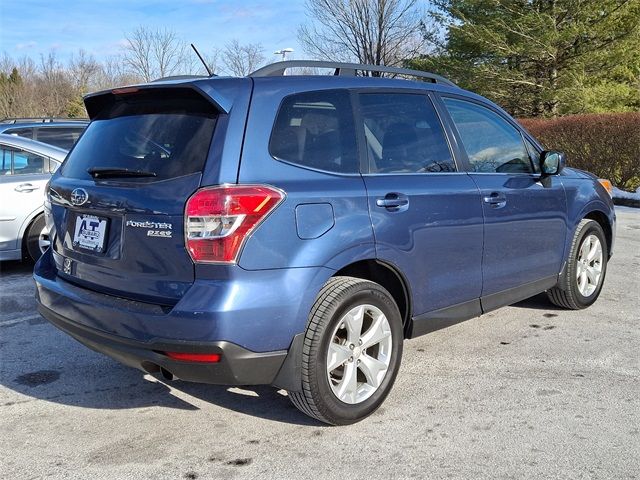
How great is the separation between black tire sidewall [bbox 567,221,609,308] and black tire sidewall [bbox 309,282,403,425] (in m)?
2.26

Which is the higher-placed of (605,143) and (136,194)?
(605,143)

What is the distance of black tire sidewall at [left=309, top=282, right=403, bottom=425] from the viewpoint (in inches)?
121

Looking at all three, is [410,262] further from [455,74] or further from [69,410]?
[455,74]

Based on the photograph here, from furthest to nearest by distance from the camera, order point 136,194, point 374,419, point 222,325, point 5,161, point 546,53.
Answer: point 546,53, point 5,161, point 374,419, point 136,194, point 222,325

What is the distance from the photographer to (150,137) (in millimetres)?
3188

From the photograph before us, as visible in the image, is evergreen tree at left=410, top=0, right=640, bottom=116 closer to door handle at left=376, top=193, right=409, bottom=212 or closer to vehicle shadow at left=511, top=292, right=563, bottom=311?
vehicle shadow at left=511, top=292, right=563, bottom=311

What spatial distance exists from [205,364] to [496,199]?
90.3 inches

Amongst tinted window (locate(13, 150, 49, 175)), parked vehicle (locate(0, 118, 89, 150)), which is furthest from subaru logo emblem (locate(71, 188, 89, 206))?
parked vehicle (locate(0, 118, 89, 150))

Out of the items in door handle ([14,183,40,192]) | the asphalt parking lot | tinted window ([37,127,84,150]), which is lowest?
the asphalt parking lot

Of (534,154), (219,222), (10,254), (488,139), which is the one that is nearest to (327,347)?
(219,222)

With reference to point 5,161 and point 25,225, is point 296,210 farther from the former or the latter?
point 5,161

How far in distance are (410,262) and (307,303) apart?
80 cm

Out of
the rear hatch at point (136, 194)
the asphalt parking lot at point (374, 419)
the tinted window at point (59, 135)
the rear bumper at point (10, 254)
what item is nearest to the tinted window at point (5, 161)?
the rear bumper at point (10, 254)

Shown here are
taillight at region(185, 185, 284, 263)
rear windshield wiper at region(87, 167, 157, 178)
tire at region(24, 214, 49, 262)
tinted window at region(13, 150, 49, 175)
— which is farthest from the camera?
tinted window at region(13, 150, 49, 175)
